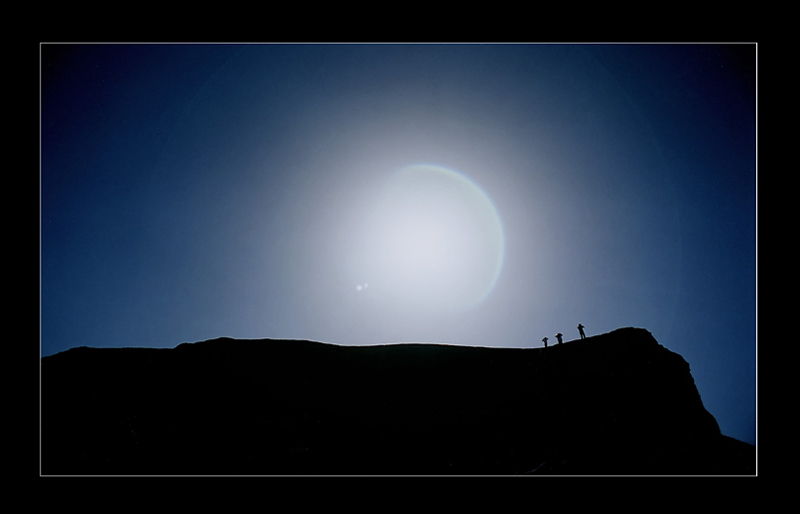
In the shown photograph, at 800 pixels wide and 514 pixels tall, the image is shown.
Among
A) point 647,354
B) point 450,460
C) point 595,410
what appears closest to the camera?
point 450,460

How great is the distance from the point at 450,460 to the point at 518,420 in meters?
4.98

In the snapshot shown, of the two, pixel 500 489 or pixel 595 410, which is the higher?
pixel 500 489

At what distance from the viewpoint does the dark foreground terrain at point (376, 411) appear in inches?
811

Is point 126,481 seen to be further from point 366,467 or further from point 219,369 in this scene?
point 219,369

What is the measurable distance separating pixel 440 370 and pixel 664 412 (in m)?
14.3

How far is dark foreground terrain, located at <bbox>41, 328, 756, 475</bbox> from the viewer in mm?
20594

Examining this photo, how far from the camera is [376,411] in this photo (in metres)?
24.5

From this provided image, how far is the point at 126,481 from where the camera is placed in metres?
3.38
